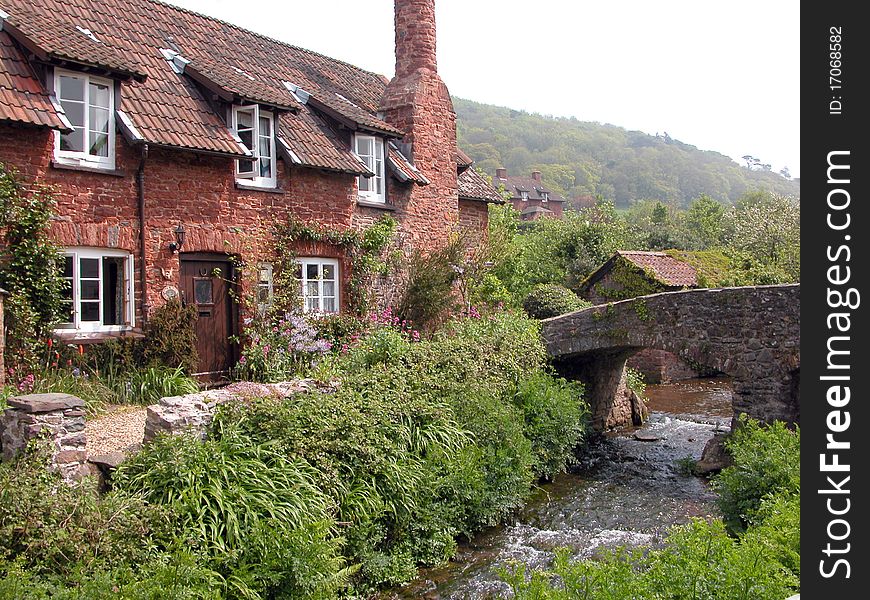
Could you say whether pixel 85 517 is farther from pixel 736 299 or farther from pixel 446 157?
pixel 446 157

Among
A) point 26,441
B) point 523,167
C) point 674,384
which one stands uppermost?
point 523,167

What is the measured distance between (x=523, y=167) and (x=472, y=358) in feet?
286

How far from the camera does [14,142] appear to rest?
11648 millimetres

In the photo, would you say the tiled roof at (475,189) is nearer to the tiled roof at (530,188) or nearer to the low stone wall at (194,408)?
the low stone wall at (194,408)

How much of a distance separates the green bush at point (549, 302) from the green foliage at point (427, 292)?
6.04 m

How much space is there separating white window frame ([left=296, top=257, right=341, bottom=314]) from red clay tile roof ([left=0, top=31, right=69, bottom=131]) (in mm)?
5313

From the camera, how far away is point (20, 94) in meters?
11.7

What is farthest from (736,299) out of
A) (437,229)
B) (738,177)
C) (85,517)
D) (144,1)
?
(738,177)

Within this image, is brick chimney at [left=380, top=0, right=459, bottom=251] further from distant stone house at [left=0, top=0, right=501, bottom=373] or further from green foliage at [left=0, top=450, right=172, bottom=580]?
green foliage at [left=0, top=450, right=172, bottom=580]

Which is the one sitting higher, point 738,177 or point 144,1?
point 738,177

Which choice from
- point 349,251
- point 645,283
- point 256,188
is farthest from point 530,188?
point 256,188

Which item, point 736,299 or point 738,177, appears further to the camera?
point 738,177

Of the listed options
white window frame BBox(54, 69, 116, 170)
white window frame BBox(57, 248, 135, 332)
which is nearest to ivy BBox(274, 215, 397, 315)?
white window frame BBox(57, 248, 135, 332)

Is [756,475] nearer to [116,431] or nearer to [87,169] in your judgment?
[116,431]
